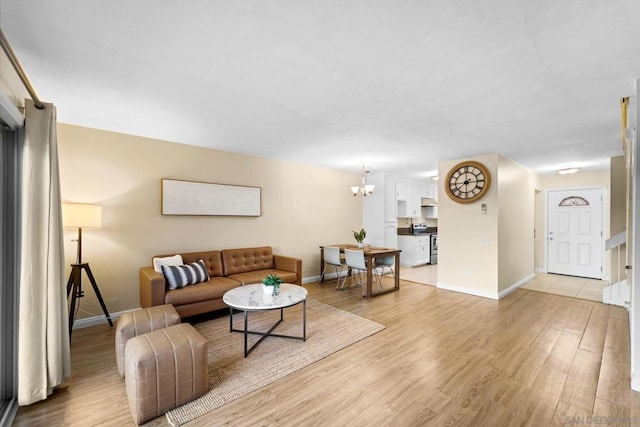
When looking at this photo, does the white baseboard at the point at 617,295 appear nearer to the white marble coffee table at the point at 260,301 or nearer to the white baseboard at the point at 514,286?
the white baseboard at the point at 514,286

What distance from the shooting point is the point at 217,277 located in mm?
4098

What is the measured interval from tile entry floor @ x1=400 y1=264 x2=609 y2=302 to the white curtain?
17.9 feet

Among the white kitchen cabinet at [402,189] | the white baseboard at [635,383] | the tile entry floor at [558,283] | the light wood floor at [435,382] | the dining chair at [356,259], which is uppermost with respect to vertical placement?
the white kitchen cabinet at [402,189]

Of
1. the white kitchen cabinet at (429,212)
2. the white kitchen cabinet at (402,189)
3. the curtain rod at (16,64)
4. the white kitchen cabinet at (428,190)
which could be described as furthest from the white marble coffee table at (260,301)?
the white kitchen cabinet at (429,212)

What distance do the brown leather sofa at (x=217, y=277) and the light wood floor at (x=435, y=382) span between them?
689mm

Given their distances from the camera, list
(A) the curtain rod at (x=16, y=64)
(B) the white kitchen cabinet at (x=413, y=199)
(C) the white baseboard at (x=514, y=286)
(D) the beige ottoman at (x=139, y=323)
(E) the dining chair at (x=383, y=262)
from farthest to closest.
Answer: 1. (B) the white kitchen cabinet at (x=413, y=199)
2. (E) the dining chair at (x=383, y=262)
3. (C) the white baseboard at (x=514, y=286)
4. (D) the beige ottoman at (x=139, y=323)
5. (A) the curtain rod at (x=16, y=64)

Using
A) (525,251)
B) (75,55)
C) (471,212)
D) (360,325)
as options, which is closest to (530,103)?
(471,212)

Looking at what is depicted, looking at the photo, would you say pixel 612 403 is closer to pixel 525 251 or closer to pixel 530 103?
pixel 530 103

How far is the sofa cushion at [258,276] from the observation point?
3.88 meters

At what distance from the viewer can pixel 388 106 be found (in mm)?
2703

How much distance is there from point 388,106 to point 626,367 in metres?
3.27

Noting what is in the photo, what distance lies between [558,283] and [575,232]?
1.53m

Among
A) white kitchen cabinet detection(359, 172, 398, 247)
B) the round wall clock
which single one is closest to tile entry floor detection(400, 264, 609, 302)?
white kitchen cabinet detection(359, 172, 398, 247)

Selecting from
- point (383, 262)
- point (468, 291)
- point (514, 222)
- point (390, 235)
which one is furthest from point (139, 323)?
point (514, 222)
